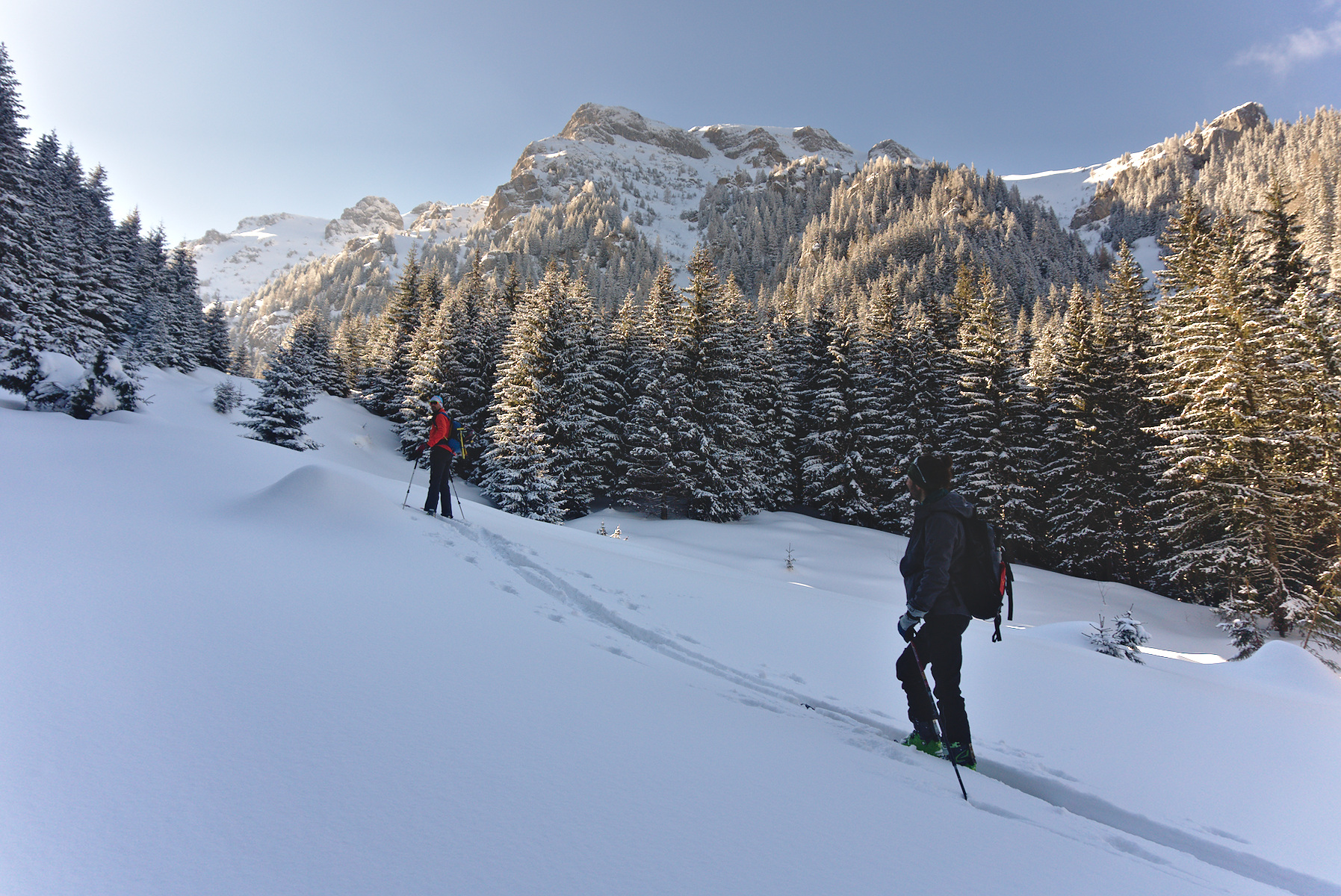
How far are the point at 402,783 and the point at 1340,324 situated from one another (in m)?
26.7

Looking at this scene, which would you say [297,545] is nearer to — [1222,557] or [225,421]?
[1222,557]

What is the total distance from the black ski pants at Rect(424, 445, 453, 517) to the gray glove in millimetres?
6913

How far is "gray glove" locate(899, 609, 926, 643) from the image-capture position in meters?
3.76

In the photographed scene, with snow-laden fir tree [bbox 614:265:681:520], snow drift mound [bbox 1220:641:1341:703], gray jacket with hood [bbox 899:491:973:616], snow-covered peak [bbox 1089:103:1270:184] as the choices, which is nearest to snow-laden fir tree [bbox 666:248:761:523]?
snow-laden fir tree [bbox 614:265:681:520]

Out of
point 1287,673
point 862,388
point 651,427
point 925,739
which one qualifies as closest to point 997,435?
point 862,388

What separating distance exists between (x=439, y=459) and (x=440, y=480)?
1.12 feet

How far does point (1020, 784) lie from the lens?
369 cm

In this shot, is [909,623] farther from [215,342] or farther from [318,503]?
[215,342]

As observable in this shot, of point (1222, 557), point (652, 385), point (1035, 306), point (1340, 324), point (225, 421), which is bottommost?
point (225, 421)

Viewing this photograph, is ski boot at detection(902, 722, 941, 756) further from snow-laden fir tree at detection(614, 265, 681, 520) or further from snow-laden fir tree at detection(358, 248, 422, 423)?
snow-laden fir tree at detection(358, 248, 422, 423)

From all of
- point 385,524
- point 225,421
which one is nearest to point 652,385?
point 385,524

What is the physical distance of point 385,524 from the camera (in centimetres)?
708

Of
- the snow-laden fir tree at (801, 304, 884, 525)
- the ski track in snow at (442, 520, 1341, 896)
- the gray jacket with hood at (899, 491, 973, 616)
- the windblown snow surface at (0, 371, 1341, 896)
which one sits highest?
the snow-laden fir tree at (801, 304, 884, 525)

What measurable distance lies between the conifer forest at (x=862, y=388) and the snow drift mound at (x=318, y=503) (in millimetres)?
7330
